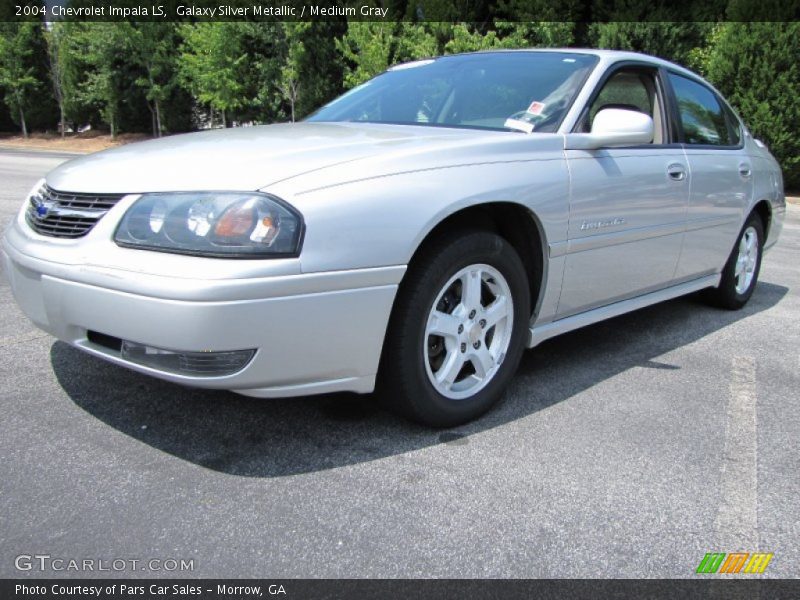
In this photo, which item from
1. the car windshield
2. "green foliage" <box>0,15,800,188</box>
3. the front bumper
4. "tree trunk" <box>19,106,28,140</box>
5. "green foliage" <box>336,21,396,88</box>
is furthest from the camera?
"tree trunk" <box>19,106,28,140</box>

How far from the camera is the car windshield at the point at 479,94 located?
10.9 feet

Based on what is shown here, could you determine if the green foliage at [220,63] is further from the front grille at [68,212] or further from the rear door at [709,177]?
the front grille at [68,212]

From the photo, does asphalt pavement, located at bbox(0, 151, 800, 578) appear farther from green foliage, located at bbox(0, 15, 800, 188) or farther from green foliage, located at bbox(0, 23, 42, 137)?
green foliage, located at bbox(0, 23, 42, 137)

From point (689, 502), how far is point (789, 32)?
13.1 metres

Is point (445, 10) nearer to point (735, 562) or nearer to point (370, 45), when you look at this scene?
point (370, 45)

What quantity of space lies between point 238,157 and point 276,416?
1.10 m

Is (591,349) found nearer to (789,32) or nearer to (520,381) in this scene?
(520,381)

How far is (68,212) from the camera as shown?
8.54ft

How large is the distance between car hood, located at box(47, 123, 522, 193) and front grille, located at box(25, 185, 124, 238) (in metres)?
0.03

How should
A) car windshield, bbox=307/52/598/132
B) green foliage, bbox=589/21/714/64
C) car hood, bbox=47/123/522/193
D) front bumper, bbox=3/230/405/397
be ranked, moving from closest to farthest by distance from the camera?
A: front bumper, bbox=3/230/405/397
car hood, bbox=47/123/522/193
car windshield, bbox=307/52/598/132
green foliage, bbox=589/21/714/64

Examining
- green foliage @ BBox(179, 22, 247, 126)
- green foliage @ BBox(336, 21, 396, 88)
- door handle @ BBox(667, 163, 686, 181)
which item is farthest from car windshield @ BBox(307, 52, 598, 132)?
green foliage @ BBox(179, 22, 247, 126)

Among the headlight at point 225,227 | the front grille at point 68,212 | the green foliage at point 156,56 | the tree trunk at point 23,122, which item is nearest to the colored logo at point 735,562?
the headlight at point 225,227

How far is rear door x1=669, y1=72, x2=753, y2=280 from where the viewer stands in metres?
4.05

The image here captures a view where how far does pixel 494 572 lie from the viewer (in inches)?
80.2
